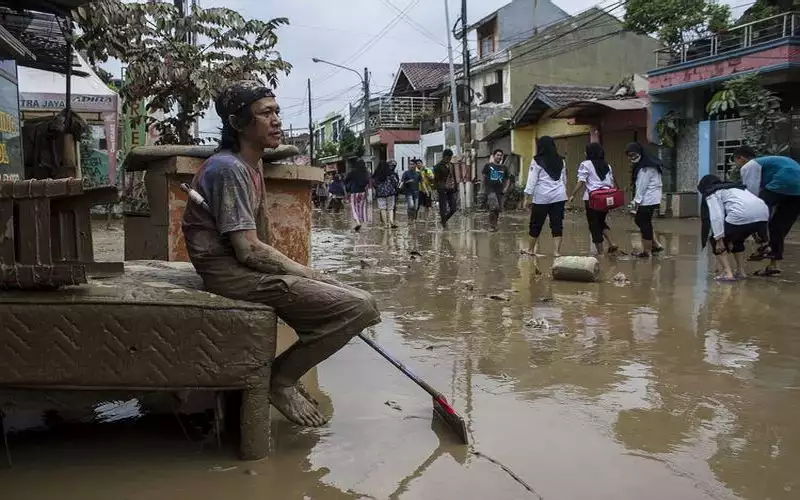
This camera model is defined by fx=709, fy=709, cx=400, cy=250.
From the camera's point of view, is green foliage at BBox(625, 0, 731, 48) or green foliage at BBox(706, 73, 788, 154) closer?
green foliage at BBox(706, 73, 788, 154)

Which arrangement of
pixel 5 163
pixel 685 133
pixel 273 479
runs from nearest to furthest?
pixel 273 479
pixel 5 163
pixel 685 133

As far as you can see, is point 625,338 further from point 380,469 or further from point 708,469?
point 380,469

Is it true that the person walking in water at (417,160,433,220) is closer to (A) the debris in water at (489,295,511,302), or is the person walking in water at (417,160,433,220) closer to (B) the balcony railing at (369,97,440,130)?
(A) the debris in water at (489,295,511,302)

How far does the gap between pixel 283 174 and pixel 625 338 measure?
2795 millimetres

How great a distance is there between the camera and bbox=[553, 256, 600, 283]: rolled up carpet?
7.15 m

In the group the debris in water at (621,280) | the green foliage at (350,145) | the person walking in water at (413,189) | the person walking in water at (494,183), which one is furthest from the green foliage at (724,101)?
the green foliage at (350,145)

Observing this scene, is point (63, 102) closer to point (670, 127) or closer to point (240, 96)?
point (240, 96)

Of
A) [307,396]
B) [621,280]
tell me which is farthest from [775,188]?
[307,396]

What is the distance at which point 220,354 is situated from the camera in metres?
2.64

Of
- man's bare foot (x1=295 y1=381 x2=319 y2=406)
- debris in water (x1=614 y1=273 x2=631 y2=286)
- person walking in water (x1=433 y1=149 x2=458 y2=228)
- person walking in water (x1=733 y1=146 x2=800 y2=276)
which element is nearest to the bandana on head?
man's bare foot (x1=295 y1=381 x2=319 y2=406)

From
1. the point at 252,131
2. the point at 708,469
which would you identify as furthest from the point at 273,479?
the point at 708,469

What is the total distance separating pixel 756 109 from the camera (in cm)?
1462

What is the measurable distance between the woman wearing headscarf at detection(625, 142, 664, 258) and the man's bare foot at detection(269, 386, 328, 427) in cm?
672

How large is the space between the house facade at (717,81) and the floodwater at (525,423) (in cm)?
1065
